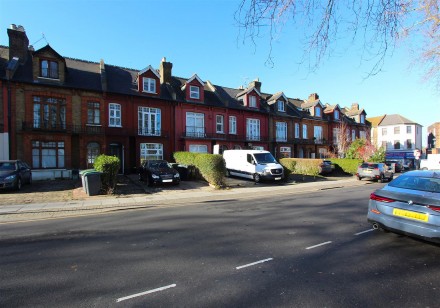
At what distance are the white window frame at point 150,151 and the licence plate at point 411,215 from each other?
2155cm

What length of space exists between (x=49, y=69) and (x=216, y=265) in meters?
23.0

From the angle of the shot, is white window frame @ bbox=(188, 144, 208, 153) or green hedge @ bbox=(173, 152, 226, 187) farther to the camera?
white window frame @ bbox=(188, 144, 208, 153)

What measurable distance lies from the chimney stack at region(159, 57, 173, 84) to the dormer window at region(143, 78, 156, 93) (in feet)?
8.05

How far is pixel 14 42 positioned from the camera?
21156mm

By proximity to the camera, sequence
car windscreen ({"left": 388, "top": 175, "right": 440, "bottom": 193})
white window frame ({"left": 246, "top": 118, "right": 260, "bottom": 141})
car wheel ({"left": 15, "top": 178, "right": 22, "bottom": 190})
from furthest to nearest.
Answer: white window frame ({"left": 246, "top": 118, "right": 260, "bottom": 141})
car wheel ({"left": 15, "top": 178, "right": 22, "bottom": 190})
car windscreen ({"left": 388, "top": 175, "right": 440, "bottom": 193})

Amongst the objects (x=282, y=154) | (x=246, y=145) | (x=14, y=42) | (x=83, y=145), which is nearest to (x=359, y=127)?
(x=282, y=154)

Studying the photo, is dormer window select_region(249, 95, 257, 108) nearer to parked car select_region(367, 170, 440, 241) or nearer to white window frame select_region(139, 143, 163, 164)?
white window frame select_region(139, 143, 163, 164)

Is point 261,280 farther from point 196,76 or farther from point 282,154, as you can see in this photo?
point 282,154

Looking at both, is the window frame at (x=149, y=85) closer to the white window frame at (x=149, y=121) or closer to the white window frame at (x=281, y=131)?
the white window frame at (x=149, y=121)

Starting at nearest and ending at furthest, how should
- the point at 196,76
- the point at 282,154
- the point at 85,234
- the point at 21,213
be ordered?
1. the point at 85,234
2. the point at 21,213
3. the point at 196,76
4. the point at 282,154

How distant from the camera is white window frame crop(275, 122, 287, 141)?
34353 millimetres

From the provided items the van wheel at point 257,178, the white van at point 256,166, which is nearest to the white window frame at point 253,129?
the white van at point 256,166

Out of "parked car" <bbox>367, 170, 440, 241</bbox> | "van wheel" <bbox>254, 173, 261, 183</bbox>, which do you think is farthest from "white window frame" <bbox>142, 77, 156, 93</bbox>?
"parked car" <bbox>367, 170, 440, 241</bbox>

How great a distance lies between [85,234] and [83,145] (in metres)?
17.2
